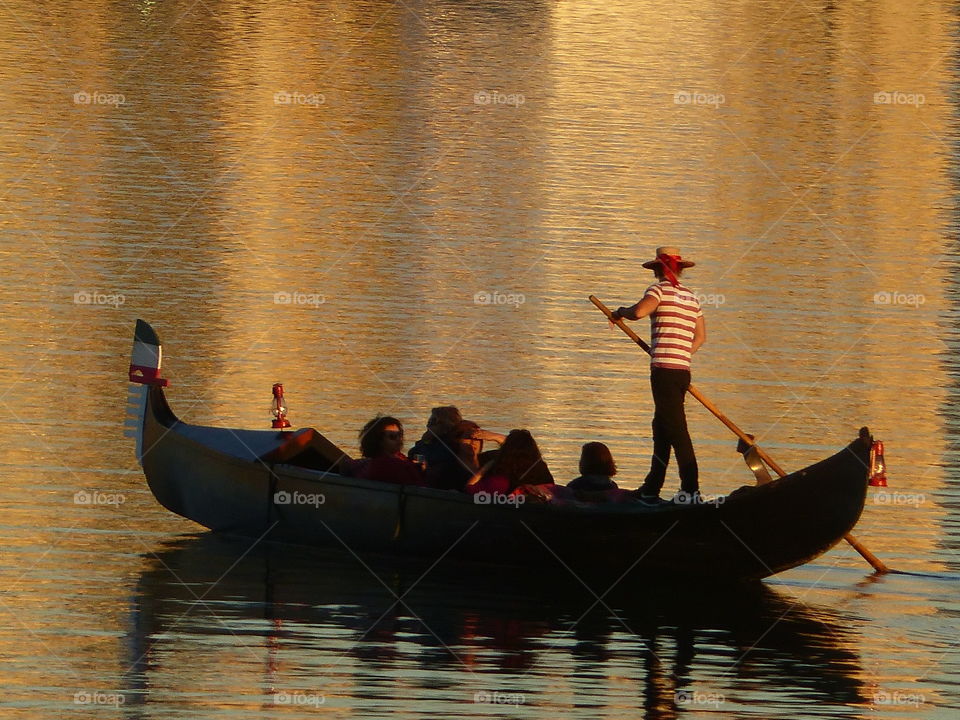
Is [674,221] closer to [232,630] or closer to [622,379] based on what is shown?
[622,379]

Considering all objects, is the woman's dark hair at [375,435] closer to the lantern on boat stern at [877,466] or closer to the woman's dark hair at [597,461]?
the woman's dark hair at [597,461]

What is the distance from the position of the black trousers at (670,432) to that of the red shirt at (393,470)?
183cm

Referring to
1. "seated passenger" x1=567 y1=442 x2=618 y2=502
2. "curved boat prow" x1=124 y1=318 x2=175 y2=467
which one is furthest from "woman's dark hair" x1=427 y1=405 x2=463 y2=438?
"curved boat prow" x1=124 y1=318 x2=175 y2=467

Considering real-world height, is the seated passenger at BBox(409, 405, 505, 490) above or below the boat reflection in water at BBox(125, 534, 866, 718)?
above

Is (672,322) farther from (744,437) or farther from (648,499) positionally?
(648,499)

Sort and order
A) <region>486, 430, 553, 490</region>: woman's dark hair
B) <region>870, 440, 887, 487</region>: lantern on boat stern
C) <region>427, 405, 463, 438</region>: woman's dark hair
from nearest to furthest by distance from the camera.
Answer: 1. <region>870, 440, 887, 487</region>: lantern on boat stern
2. <region>486, 430, 553, 490</region>: woman's dark hair
3. <region>427, 405, 463, 438</region>: woman's dark hair

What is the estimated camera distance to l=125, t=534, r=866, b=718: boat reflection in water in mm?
12945

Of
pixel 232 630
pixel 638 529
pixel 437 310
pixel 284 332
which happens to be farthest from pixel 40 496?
pixel 437 310

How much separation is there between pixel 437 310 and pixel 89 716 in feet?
49.4

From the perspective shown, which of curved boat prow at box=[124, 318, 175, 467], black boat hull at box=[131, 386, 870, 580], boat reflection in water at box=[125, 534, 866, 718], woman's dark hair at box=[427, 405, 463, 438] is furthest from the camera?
curved boat prow at box=[124, 318, 175, 467]

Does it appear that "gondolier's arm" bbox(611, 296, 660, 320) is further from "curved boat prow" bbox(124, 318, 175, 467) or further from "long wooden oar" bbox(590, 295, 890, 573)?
"curved boat prow" bbox(124, 318, 175, 467)

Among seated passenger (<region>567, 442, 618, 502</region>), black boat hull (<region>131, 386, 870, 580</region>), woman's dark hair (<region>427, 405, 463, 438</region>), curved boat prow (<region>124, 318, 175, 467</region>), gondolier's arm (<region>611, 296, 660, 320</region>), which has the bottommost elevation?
black boat hull (<region>131, 386, 870, 580</region>)

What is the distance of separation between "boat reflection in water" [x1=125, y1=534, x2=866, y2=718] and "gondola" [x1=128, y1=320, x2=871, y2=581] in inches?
7.8

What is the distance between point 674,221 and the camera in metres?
33.8
